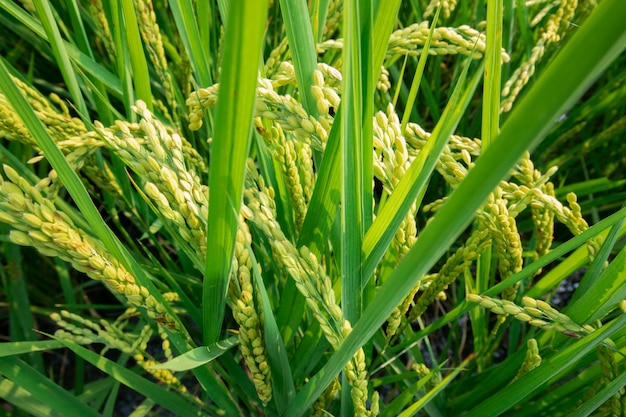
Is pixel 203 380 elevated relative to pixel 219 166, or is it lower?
lower

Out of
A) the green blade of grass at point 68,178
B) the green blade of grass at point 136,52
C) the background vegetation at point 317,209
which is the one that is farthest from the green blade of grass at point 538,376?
the green blade of grass at point 136,52

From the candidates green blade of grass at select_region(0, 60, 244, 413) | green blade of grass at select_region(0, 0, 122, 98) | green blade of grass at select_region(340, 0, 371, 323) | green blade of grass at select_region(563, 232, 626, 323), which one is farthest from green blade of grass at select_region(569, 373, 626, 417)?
green blade of grass at select_region(0, 0, 122, 98)

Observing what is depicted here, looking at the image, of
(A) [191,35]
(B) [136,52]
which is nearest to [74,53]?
(B) [136,52]

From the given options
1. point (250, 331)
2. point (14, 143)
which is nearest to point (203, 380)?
point (250, 331)

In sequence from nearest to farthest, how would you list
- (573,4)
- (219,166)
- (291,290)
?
(219,166), (291,290), (573,4)

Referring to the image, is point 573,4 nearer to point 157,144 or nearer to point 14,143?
point 157,144

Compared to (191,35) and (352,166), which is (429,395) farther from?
(191,35)
